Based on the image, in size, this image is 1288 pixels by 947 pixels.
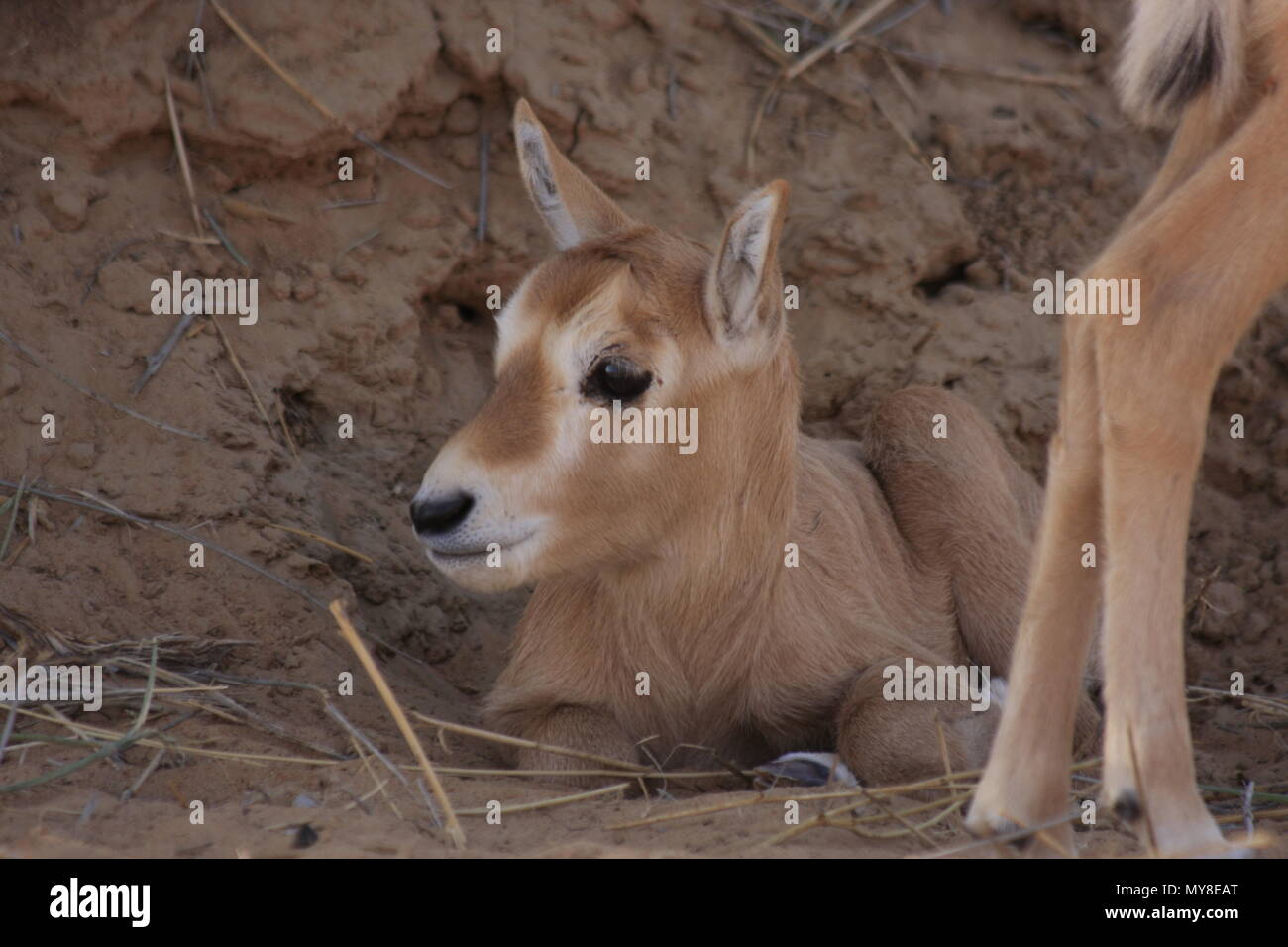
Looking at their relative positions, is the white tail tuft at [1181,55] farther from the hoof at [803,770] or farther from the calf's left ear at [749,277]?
the hoof at [803,770]

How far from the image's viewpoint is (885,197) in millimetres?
7738

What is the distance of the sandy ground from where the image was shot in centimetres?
454

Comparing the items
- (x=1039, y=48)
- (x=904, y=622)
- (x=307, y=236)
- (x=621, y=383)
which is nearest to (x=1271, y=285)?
(x=621, y=383)

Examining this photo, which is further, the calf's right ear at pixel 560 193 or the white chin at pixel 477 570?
the calf's right ear at pixel 560 193

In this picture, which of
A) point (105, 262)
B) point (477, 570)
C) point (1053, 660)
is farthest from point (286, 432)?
point (1053, 660)

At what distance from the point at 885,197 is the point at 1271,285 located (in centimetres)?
433

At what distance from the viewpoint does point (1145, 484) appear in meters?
3.45

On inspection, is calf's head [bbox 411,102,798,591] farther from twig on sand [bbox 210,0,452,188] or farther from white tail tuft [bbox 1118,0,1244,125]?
twig on sand [bbox 210,0,452,188]

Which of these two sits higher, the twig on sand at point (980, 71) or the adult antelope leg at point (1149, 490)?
the twig on sand at point (980, 71)

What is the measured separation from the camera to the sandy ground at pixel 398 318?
14.9 ft

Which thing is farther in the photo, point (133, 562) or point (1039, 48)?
point (1039, 48)

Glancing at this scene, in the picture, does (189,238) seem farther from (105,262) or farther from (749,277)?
(749,277)

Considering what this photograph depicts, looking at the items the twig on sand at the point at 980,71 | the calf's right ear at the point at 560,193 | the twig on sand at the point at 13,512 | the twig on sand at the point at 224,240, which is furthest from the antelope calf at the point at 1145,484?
the twig on sand at the point at 980,71

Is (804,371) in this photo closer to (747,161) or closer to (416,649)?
(747,161)
